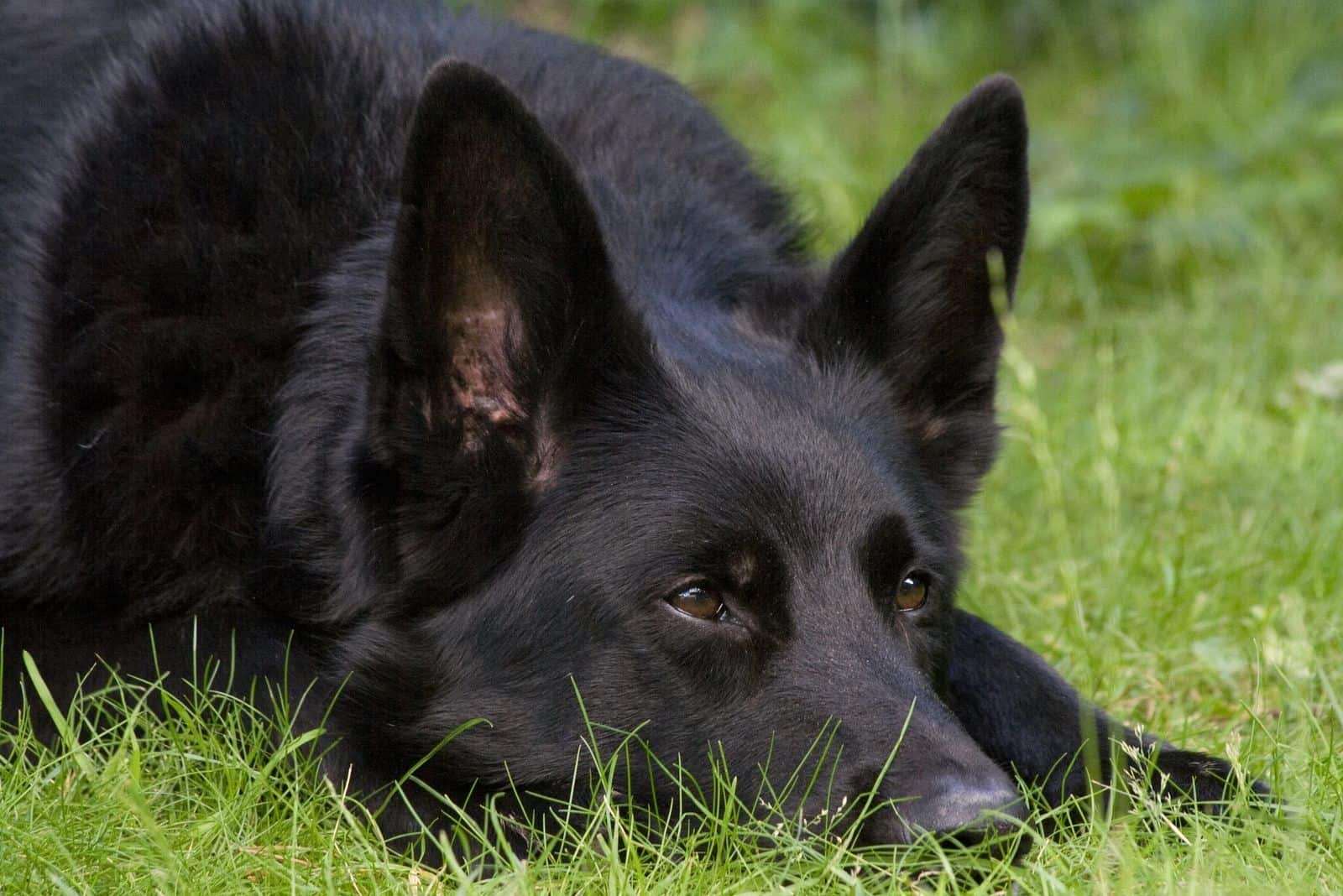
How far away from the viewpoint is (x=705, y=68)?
6.92 m

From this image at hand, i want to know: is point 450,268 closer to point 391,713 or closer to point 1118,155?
point 391,713

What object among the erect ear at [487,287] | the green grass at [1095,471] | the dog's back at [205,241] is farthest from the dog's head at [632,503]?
the dog's back at [205,241]

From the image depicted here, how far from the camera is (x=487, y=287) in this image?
2385 millimetres

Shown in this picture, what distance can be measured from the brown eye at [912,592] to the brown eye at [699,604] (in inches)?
13.3

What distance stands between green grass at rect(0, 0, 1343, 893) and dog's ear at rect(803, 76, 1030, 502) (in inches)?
23.1

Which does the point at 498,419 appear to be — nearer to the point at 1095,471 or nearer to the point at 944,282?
the point at 944,282

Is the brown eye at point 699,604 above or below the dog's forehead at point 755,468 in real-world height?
below

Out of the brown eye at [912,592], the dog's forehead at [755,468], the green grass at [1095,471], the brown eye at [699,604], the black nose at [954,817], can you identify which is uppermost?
the dog's forehead at [755,468]

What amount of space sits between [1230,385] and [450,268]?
9.76 ft

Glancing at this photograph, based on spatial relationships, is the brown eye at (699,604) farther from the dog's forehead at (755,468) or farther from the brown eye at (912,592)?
the brown eye at (912,592)

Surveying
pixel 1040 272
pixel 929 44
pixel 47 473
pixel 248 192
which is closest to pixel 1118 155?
pixel 1040 272

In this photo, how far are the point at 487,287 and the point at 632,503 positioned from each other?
1.30 ft

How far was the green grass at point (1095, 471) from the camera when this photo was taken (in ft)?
7.15

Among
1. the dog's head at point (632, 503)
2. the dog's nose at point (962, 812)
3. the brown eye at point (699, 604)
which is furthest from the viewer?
the brown eye at point (699, 604)
